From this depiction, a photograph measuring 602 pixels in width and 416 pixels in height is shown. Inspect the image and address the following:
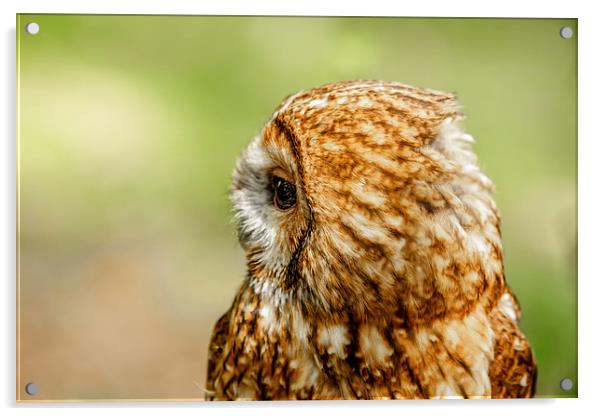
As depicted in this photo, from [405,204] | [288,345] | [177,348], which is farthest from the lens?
[177,348]

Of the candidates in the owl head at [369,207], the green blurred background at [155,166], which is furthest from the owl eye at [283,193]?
the green blurred background at [155,166]

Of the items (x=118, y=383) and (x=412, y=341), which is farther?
(x=118, y=383)

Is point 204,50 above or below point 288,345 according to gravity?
above

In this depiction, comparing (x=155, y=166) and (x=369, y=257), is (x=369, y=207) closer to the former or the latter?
(x=369, y=257)

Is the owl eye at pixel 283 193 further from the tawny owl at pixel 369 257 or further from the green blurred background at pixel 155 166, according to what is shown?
the green blurred background at pixel 155 166

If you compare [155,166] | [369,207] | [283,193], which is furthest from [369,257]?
[155,166]
